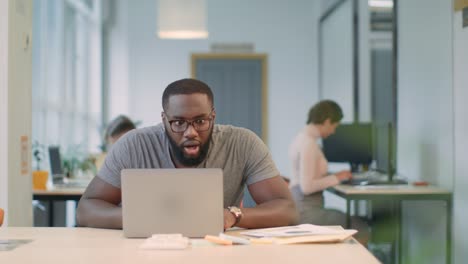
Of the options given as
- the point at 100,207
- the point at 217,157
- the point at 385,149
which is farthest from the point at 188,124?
the point at 385,149

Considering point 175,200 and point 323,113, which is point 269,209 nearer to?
point 175,200

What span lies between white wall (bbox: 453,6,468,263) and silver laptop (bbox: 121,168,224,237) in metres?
2.67

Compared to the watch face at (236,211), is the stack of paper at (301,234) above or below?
below

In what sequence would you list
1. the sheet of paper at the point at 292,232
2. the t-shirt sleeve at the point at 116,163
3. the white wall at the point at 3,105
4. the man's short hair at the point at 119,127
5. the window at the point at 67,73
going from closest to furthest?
the sheet of paper at the point at 292,232 → the t-shirt sleeve at the point at 116,163 → the white wall at the point at 3,105 → the man's short hair at the point at 119,127 → the window at the point at 67,73

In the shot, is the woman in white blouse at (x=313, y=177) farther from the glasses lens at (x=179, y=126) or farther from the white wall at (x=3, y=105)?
the glasses lens at (x=179, y=126)

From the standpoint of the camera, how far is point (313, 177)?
5.02m

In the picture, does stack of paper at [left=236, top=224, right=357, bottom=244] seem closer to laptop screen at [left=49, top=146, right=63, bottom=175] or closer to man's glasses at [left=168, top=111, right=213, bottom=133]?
man's glasses at [left=168, top=111, right=213, bottom=133]

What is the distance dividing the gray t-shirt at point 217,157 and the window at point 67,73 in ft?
13.0

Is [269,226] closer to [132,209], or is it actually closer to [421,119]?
[132,209]

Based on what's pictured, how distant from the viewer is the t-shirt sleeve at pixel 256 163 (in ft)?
9.91

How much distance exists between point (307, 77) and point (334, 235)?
7.91 metres

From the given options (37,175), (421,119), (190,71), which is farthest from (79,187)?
(190,71)

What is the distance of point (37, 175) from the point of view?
5.30 metres

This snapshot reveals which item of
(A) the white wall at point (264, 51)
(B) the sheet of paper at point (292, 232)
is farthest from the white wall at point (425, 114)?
(A) the white wall at point (264, 51)
